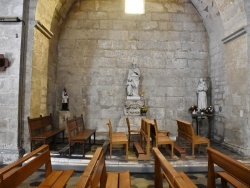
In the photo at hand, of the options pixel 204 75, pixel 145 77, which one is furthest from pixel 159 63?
pixel 204 75

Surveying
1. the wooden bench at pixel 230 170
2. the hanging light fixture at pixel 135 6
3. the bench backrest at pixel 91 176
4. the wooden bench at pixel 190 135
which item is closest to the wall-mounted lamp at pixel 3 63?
the bench backrest at pixel 91 176

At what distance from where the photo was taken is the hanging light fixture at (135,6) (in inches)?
289

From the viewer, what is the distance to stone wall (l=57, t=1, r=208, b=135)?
7148 mm

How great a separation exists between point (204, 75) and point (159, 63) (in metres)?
1.61

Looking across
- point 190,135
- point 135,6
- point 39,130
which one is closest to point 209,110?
point 190,135

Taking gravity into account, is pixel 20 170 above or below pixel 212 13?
below

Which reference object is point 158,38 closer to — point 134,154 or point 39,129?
point 134,154

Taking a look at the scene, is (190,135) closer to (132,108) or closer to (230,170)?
(132,108)

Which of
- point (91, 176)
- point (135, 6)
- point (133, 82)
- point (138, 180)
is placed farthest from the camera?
point (135, 6)

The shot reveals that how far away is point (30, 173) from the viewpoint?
2176 millimetres

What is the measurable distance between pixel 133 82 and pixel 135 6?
2.75 m

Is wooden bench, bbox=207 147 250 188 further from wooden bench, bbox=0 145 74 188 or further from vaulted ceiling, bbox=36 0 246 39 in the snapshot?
vaulted ceiling, bbox=36 0 246 39

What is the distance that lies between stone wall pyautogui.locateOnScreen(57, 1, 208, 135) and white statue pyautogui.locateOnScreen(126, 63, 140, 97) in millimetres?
366

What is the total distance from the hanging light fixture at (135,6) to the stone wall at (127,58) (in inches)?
8.1
